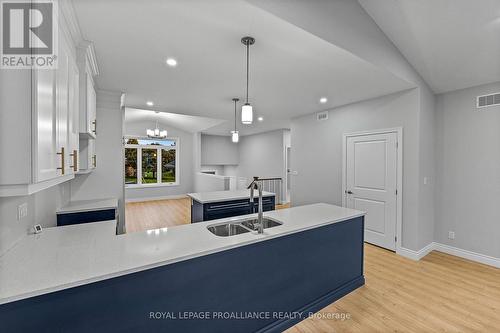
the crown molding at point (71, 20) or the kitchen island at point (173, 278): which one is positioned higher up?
the crown molding at point (71, 20)

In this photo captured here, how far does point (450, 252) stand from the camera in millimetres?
3674

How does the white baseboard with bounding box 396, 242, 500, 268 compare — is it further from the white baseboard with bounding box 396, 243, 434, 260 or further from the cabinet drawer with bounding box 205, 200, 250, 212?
the cabinet drawer with bounding box 205, 200, 250, 212

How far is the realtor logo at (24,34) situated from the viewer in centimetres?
111

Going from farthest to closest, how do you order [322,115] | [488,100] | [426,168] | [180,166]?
[180,166], [322,115], [426,168], [488,100]

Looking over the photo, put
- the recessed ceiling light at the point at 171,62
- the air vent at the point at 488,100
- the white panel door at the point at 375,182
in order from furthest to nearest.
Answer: the white panel door at the point at 375,182
the air vent at the point at 488,100
the recessed ceiling light at the point at 171,62

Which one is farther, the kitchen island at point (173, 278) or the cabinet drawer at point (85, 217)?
the cabinet drawer at point (85, 217)

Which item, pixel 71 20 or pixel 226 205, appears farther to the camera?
pixel 226 205

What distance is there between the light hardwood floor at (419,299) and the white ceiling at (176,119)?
5.83m

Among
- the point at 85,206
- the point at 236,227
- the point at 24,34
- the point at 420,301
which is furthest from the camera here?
the point at 85,206

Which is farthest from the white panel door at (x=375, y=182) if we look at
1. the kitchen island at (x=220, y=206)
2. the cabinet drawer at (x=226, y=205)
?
the cabinet drawer at (x=226, y=205)

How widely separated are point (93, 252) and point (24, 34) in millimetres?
1297

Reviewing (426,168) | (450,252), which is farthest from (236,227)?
(450,252)

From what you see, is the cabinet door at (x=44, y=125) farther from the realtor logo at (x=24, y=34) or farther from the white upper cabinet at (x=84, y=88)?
the white upper cabinet at (x=84, y=88)

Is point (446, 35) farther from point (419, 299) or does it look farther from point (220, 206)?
point (220, 206)
